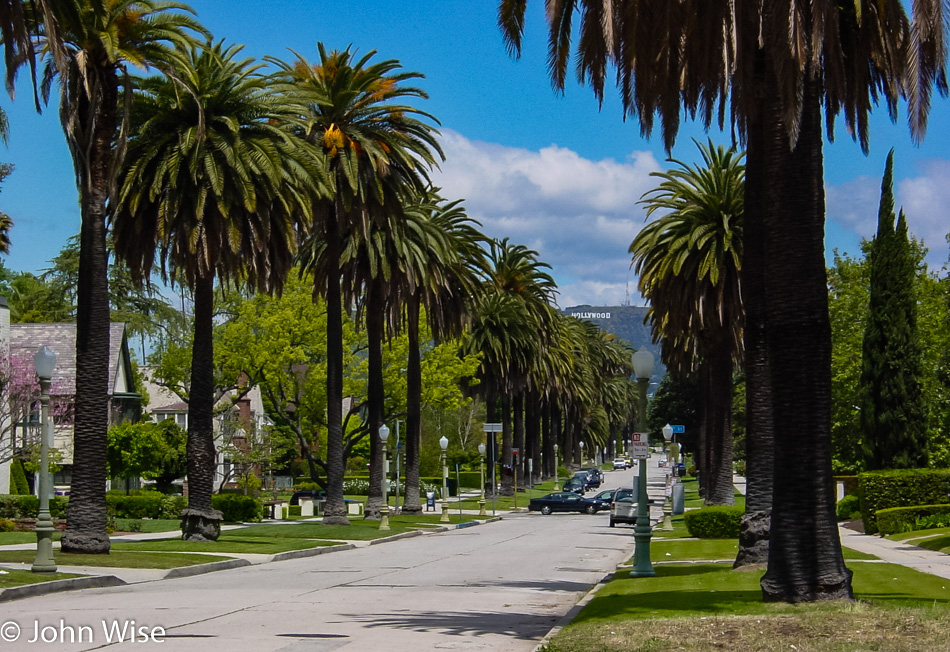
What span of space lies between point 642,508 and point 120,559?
1160cm

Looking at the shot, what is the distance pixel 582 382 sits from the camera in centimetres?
9569

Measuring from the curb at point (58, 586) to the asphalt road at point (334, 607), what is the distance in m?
0.28

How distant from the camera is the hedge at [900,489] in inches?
1342

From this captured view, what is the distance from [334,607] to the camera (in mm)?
16281

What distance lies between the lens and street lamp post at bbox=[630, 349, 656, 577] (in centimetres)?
2030

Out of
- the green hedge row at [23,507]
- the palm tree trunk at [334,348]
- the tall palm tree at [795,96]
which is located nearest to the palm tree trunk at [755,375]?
the tall palm tree at [795,96]

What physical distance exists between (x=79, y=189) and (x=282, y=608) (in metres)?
14.4

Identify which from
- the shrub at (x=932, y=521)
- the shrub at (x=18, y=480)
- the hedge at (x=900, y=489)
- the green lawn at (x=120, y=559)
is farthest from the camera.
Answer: the shrub at (x=18, y=480)

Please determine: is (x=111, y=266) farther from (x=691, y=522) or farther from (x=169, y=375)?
(x=691, y=522)

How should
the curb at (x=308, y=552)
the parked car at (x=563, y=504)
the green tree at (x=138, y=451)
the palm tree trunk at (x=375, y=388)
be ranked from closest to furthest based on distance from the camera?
the curb at (x=308, y=552)
the palm tree trunk at (x=375, y=388)
the green tree at (x=138, y=451)
the parked car at (x=563, y=504)

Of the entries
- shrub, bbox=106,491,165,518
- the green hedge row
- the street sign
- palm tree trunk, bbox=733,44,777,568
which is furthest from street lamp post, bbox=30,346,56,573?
shrub, bbox=106,491,165,518

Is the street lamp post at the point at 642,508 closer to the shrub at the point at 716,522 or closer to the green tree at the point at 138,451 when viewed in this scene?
the shrub at the point at 716,522

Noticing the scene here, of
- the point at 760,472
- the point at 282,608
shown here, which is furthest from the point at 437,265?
the point at 282,608

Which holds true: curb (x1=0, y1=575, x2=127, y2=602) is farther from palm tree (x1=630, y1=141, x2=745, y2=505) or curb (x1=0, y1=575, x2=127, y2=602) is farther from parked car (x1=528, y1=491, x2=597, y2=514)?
parked car (x1=528, y1=491, x2=597, y2=514)
